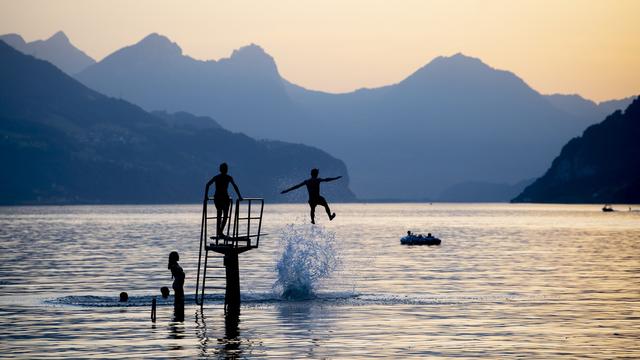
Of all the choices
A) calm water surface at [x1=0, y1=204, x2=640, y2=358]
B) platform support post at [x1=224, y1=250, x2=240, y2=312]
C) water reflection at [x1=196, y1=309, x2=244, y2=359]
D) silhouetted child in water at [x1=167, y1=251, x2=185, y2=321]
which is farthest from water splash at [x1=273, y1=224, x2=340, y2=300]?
silhouetted child in water at [x1=167, y1=251, x2=185, y2=321]

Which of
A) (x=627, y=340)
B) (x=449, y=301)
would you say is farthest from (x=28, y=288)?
(x=627, y=340)

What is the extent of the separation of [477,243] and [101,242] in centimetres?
4641

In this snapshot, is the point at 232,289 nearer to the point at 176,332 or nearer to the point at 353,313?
the point at 353,313

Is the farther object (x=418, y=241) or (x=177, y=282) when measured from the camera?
(x=418, y=241)

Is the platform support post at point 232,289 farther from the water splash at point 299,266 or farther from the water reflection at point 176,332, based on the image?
the water splash at point 299,266

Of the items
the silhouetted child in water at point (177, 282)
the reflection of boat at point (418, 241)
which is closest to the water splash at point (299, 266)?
the silhouetted child in water at point (177, 282)

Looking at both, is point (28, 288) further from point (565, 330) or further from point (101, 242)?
point (101, 242)

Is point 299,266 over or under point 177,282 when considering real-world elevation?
over

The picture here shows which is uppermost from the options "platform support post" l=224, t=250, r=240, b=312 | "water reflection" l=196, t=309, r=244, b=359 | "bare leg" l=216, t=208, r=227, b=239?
"bare leg" l=216, t=208, r=227, b=239

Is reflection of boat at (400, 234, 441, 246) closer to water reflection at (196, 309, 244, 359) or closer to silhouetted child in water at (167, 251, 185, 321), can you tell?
water reflection at (196, 309, 244, 359)

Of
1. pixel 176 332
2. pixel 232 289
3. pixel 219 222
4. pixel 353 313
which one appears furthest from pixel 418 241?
pixel 176 332

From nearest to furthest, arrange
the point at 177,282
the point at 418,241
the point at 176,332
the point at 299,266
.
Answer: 1. the point at 176,332
2. the point at 177,282
3. the point at 299,266
4. the point at 418,241

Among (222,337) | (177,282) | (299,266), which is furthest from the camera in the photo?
(299,266)

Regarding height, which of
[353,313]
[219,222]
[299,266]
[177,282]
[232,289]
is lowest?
[353,313]
